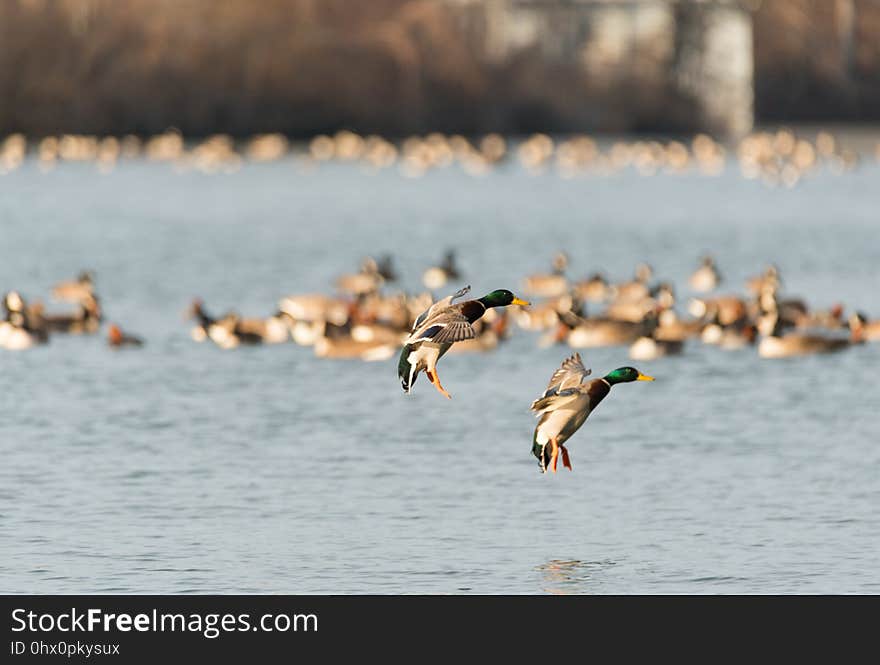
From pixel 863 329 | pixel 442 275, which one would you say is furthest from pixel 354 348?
pixel 442 275

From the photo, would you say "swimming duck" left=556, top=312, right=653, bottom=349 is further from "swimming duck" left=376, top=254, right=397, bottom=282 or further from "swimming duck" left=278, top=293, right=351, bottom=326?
"swimming duck" left=376, top=254, right=397, bottom=282

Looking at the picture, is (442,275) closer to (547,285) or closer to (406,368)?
(547,285)

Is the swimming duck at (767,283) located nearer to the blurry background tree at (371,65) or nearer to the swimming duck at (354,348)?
the swimming duck at (354,348)

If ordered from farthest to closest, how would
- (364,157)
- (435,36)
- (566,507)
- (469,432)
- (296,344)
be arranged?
(435,36)
(364,157)
(296,344)
(469,432)
(566,507)

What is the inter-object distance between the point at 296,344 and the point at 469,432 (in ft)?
26.7

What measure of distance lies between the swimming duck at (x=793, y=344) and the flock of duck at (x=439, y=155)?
53826mm

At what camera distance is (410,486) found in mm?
20641

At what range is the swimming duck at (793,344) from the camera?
30.2 m

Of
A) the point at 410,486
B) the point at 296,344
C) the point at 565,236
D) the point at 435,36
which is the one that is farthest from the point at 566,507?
the point at 435,36

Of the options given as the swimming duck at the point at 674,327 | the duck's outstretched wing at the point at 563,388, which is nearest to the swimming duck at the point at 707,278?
Answer: the swimming duck at the point at 674,327

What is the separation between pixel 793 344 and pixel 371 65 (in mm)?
95024

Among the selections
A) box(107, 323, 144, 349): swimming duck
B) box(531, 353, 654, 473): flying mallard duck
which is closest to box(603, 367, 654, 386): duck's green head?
box(531, 353, 654, 473): flying mallard duck

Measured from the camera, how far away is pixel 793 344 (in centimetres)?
3031
